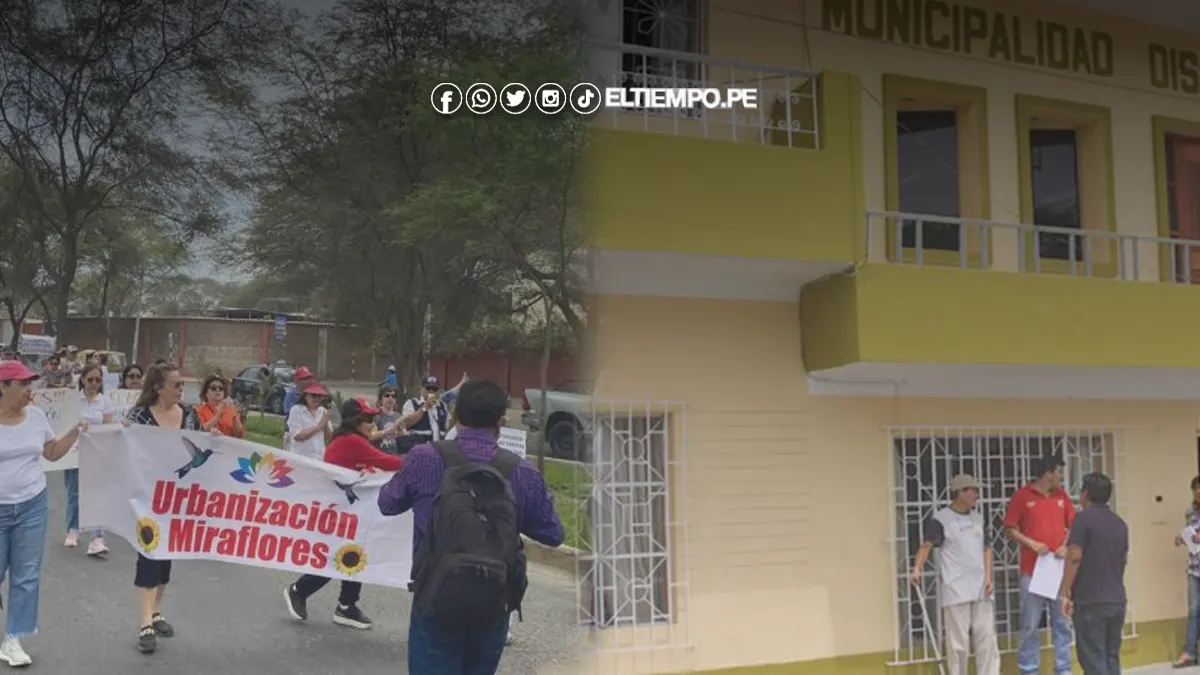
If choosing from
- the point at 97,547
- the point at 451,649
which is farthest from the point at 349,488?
the point at 451,649

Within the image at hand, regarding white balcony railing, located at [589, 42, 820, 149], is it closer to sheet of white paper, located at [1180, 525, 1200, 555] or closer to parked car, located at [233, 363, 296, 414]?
parked car, located at [233, 363, 296, 414]

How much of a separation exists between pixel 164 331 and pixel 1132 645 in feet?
18.7

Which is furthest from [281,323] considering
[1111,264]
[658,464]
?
[1111,264]

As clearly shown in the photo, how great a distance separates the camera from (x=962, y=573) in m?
4.73

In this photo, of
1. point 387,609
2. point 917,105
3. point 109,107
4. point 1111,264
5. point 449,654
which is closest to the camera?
point 449,654

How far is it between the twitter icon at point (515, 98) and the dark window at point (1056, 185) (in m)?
4.05

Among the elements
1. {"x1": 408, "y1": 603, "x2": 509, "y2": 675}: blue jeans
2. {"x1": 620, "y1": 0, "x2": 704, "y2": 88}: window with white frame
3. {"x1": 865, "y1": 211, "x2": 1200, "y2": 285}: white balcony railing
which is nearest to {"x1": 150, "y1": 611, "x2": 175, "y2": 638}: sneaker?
{"x1": 408, "y1": 603, "x2": 509, "y2": 675}: blue jeans

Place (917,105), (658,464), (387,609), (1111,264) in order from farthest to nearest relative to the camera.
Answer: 1. (1111,264)
2. (917,105)
3. (658,464)
4. (387,609)

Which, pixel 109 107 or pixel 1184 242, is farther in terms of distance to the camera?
pixel 1184 242

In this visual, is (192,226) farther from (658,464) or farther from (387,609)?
(658,464)

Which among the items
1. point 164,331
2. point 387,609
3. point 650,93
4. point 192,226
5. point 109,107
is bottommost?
point 387,609

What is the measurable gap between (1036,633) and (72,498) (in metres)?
4.76

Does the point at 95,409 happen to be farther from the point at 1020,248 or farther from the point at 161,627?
the point at 1020,248

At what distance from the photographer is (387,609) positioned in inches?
148
